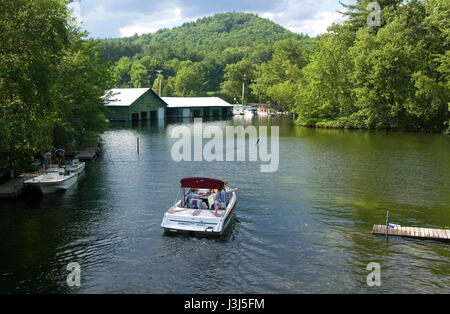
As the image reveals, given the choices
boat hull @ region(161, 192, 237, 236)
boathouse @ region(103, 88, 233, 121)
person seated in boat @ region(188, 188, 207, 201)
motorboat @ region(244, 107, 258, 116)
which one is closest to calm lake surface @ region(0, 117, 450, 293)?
boat hull @ region(161, 192, 237, 236)

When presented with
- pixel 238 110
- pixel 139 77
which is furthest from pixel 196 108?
pixel 139 77

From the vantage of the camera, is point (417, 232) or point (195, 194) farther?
point (195, 194)

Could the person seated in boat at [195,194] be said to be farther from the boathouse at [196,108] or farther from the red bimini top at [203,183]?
the boathouse at [196,108]

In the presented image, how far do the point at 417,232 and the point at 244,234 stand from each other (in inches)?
344

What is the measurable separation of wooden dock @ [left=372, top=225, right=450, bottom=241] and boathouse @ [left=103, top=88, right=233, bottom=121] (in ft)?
204

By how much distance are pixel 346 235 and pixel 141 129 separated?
5652 centimetres

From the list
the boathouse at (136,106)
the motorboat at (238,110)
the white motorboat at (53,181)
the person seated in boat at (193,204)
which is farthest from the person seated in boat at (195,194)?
the motorboat at (238,110)

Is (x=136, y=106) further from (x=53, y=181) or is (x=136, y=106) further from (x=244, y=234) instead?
(x=244, y=234)

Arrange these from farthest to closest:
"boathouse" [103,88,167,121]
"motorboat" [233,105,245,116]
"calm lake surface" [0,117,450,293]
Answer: "motorboat" [233,105,245,116], "boathouse" [103,88,167,121], "calm lake surface" [0,117,450,293]

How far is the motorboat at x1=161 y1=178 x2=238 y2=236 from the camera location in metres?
22.1

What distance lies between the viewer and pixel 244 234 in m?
22.8

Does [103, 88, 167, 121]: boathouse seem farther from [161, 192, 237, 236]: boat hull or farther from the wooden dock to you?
the wooden dock

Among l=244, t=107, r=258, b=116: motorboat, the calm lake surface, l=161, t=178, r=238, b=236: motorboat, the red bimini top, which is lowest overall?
the calm lake surface
